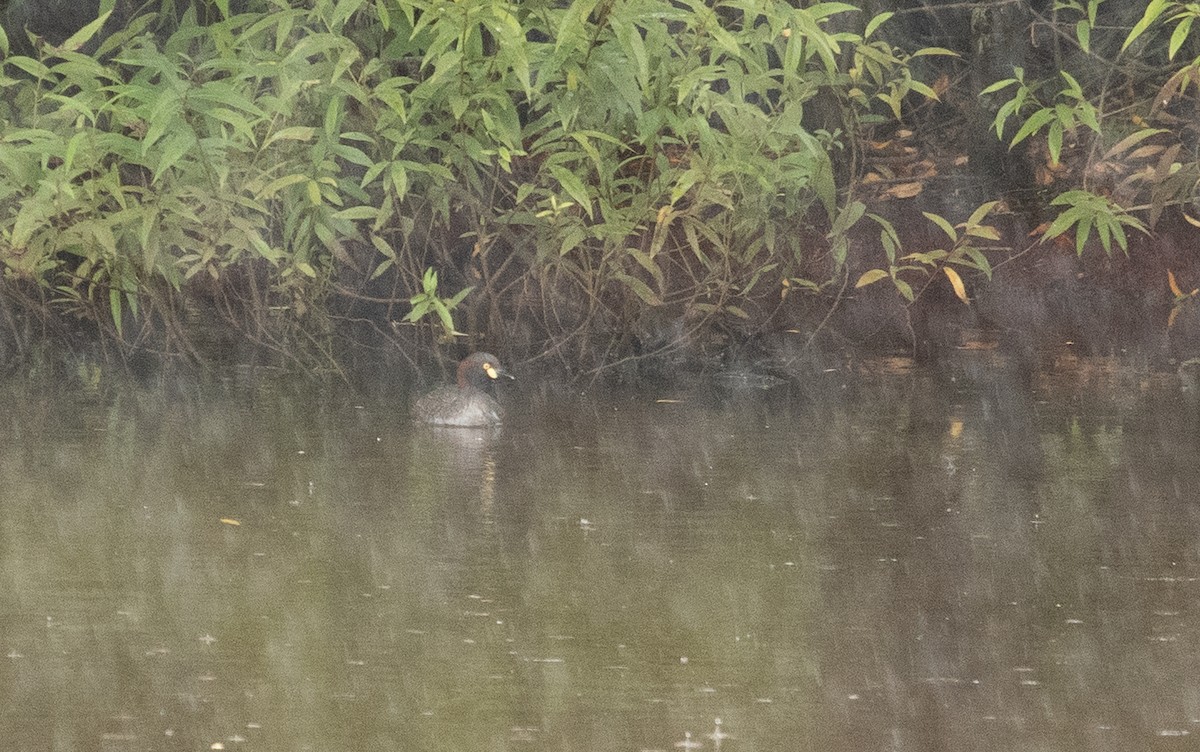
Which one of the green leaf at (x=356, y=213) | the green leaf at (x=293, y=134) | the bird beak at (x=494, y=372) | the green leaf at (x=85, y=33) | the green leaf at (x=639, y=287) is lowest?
the bird beak at (x=494, y=372)

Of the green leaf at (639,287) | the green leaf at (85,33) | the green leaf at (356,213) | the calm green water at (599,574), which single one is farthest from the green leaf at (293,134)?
the green leaf at (639,287)

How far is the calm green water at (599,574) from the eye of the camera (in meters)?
4.72

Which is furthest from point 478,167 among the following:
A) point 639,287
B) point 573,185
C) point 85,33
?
point 85,33

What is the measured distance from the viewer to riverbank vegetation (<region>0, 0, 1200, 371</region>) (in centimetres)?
815

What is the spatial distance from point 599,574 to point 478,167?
3.64m

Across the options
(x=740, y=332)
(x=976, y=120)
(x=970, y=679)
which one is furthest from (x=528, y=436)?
(x=976, y=120)

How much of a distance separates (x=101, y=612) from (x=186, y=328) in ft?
17.3

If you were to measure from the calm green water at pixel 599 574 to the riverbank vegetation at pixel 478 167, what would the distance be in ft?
2.43

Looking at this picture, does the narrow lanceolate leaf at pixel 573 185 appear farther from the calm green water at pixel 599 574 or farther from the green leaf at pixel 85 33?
the green leaf at pixel 85 33

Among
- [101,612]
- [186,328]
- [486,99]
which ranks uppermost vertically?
[486,99]

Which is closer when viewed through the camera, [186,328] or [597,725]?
[597,725]

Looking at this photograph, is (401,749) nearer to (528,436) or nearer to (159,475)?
(159,475)

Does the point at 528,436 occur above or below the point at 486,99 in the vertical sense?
below

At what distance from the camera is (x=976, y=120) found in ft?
39.3
